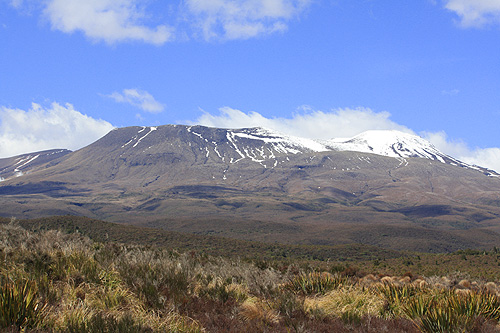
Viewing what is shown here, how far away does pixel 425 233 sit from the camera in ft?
317

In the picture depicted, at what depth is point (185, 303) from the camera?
7844 mm

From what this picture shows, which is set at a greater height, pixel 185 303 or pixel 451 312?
pixel 451 312

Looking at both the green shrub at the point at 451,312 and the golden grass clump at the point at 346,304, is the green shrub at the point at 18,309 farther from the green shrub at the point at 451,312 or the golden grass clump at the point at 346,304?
the green shrub at the point at 451,312

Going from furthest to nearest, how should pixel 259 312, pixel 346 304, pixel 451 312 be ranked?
pixel 346 304
pixel 259 312
pixel 451 312

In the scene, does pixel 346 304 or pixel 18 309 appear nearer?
pixel 18 309

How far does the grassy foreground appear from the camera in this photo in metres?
6.27

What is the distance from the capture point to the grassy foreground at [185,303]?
6273mm

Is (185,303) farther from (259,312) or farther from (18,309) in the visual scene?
(18,309)

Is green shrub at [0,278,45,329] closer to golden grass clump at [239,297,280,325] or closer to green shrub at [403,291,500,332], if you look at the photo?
golden grass clump at [239,297,280,325]

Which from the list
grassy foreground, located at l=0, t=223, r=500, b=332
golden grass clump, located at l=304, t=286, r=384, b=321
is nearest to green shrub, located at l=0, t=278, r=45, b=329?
grassy foreground, located at l=0, t=223, r=500, b=332

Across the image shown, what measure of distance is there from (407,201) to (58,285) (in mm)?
203750

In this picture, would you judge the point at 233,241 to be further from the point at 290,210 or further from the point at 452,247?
the point at 290,210

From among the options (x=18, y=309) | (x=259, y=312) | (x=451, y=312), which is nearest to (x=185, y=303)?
(x=259, y=312)

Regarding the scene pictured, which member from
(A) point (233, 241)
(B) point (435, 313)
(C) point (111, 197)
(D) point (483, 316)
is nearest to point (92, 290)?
(B) point (435, 313)
